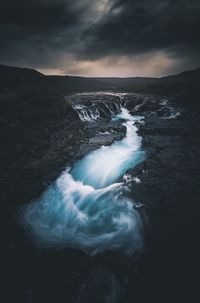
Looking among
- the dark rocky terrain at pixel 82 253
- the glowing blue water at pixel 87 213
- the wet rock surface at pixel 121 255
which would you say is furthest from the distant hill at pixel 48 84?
the glowing blue water at pixel 87 213

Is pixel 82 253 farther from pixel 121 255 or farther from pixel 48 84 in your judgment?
pixel 48 84

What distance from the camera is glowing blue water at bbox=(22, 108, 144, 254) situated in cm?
560

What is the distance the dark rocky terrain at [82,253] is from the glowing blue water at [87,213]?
39 cm

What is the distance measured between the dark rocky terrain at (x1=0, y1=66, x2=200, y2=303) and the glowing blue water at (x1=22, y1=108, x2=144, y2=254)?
39 cm

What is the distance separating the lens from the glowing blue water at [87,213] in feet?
18.4

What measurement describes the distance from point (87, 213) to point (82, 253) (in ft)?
6.17

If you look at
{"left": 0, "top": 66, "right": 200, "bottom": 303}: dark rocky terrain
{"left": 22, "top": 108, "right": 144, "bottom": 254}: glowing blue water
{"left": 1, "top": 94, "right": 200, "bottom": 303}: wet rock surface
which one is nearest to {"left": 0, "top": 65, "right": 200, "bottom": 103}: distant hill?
{"left": 0, "top": 66, "right": 200, "bottom": 303}: dark rocky terrain

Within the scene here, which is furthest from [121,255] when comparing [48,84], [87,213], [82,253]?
[48,84]

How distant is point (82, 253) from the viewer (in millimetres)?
5176

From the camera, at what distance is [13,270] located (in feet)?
15.3

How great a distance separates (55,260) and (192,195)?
18.6 ft

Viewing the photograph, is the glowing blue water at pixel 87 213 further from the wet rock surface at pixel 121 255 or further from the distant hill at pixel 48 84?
the distant hill at pixel 48 84

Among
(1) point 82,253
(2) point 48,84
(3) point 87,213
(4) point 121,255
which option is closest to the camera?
(4) point 121,255

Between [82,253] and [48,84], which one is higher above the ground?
[48,84]
